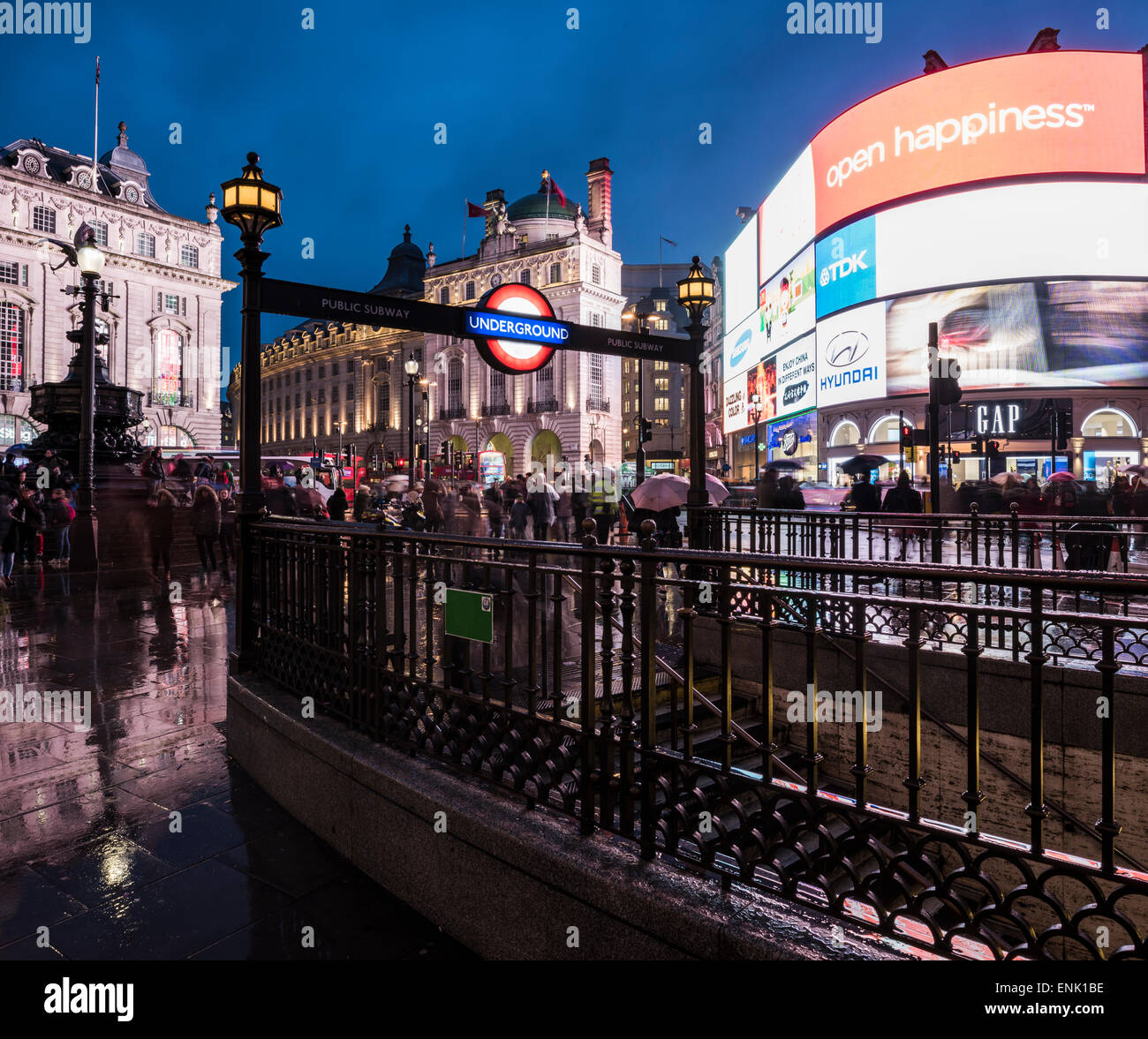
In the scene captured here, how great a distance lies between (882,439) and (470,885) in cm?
4087

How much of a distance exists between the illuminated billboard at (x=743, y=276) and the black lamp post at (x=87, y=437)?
46512 mm

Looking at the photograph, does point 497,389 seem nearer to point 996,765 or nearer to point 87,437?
point 87,437

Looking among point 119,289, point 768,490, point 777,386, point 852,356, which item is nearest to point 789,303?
point 777,386

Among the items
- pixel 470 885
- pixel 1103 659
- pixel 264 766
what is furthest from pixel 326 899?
pixel 1103 659

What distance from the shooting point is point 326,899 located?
10.3 ft

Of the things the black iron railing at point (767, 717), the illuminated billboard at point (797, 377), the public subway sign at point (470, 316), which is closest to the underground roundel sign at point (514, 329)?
the public subway sign at point (470, 316)

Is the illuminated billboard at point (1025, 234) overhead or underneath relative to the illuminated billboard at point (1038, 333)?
overhead

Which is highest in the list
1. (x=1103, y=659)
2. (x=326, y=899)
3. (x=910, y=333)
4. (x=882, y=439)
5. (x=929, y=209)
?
(x=929, y=209)

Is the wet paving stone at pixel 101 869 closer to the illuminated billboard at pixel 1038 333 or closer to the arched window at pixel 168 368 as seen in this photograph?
the illuminated billboard at pixel 1038 333

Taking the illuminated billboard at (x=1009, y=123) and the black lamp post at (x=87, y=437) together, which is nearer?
the black lamp post at (x=87, y=437)

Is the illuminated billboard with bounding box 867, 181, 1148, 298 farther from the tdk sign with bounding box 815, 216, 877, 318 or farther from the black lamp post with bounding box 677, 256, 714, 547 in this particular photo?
the black lamp post with bounding box 677, 256, 714, 547

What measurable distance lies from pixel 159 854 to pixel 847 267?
42011mm

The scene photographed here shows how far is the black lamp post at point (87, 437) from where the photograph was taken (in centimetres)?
1304
